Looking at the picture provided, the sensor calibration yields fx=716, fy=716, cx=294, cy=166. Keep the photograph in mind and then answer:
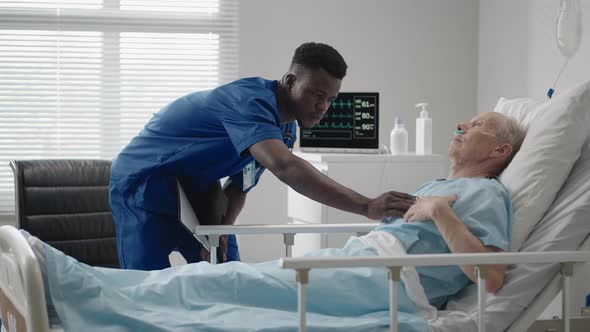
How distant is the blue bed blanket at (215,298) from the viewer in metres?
1.49

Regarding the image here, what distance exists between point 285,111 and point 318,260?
90cm

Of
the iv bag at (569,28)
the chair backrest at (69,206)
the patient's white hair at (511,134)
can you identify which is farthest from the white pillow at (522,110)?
the chair backrest at (69,206)

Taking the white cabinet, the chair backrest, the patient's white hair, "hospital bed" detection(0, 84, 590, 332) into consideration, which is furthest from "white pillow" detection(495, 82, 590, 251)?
the chair backrest

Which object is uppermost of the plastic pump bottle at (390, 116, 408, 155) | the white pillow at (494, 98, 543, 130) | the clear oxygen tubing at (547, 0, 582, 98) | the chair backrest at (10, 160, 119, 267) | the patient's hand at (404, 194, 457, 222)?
the clear oxygen tubing at (547, 0, 582, 98)

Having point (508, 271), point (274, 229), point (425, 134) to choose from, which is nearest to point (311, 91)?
point (274, 229)

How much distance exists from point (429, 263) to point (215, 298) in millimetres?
498

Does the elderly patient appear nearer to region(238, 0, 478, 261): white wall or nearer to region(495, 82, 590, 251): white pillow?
region(495, 82, 590, 251): white pillow

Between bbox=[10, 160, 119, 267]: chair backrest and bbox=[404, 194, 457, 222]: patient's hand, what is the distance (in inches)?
64.6

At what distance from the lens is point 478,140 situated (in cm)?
202

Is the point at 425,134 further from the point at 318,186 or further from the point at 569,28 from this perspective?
the point at 318,186

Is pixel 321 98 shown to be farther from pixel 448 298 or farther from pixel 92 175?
pixel 92 175

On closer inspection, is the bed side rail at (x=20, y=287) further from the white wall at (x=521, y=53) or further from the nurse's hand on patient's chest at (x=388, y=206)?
the white wall at (x=521, y=53)

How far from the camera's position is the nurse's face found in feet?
7.08

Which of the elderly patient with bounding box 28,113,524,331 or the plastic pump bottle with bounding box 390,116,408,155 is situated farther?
the plastic pump bottle with bounding box 390,116,408,155
